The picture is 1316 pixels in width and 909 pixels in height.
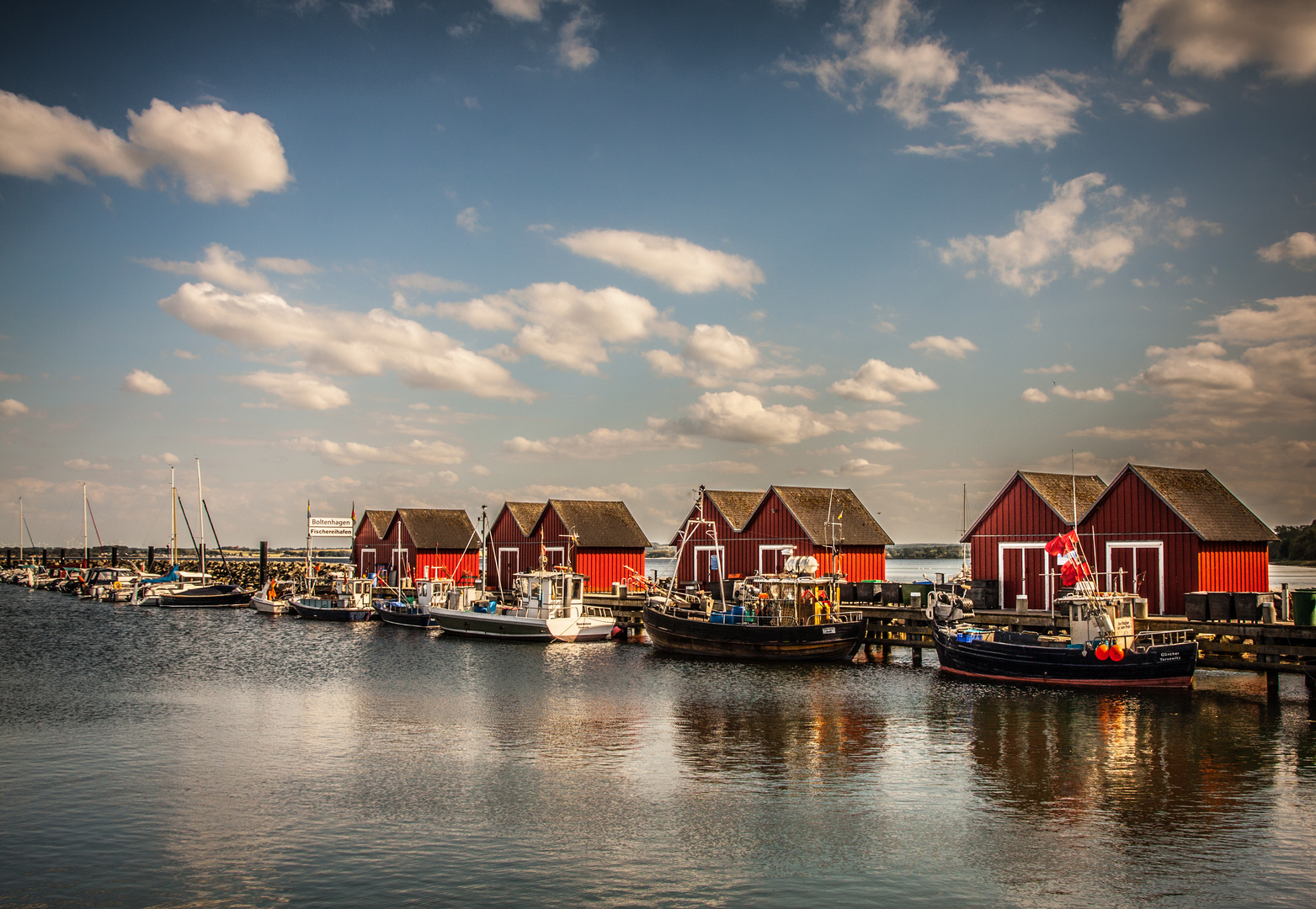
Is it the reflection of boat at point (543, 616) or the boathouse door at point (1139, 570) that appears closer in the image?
the boathouse door at point (1139, 570)

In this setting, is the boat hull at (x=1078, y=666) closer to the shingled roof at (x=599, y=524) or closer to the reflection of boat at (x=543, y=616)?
the reflection of boat at (x=543, y=616)

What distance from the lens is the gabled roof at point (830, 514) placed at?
53.2m

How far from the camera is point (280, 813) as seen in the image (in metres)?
18.3

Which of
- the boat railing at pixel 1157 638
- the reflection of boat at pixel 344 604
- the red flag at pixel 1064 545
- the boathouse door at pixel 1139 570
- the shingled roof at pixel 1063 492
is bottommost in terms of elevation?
the reflection of boat at pixel 344 604

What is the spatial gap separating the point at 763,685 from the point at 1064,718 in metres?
10.6

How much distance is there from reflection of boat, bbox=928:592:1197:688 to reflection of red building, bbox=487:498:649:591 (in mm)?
30215

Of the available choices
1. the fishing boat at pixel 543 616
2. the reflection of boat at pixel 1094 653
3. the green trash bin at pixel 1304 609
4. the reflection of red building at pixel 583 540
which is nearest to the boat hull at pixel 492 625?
the fishing boat at pixel 543 616

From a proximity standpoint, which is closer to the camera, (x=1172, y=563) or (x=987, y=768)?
(x=987, y=768)

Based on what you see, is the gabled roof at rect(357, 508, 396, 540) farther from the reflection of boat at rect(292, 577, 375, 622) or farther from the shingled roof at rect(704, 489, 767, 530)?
the shingled roof at rect(704, 489, 767, 530)

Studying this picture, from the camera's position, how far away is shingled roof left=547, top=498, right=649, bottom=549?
64.9 metres

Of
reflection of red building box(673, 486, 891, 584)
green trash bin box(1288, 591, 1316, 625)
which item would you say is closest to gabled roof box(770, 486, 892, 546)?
reflection of red building box(673, 486, 891, 584)

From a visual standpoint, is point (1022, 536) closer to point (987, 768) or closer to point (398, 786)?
point (987, 768)

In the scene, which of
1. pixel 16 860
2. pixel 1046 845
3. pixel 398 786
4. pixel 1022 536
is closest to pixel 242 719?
pixel 398 786

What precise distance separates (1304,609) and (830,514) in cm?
2367
